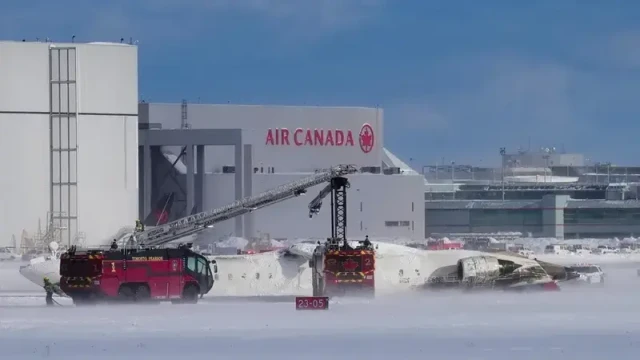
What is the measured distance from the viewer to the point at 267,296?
58875mm

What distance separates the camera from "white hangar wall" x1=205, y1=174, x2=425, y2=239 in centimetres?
10588

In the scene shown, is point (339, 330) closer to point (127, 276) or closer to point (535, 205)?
point (127, 276)

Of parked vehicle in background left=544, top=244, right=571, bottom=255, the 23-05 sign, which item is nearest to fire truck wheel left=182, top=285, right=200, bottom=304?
the 23-05 sign

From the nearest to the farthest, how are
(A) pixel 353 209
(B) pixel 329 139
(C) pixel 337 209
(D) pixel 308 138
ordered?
(C) pixel 337 209, (A) pixel 353 209, (D) pixel 308 138, (B) pixel 329 139

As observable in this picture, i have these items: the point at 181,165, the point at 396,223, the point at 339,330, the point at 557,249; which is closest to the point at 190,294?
the point at 339,330

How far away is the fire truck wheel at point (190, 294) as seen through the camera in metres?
53.2

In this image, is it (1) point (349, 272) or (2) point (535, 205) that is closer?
(1) point (349, 272)

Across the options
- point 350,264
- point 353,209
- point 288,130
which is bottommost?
point 350,264

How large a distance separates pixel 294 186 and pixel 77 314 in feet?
85.8

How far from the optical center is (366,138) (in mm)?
114188

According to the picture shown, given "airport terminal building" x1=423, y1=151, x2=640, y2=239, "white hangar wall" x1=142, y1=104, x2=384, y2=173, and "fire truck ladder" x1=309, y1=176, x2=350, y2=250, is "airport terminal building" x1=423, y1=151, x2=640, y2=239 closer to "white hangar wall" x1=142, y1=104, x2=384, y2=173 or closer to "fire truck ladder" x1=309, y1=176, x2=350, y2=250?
"white hangar wall" x1=142, y1=104, x2=384, y2=173

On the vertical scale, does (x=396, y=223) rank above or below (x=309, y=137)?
below

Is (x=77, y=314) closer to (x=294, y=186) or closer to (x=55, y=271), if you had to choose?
(x=55, y=271)

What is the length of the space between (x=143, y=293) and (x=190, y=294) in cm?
197
